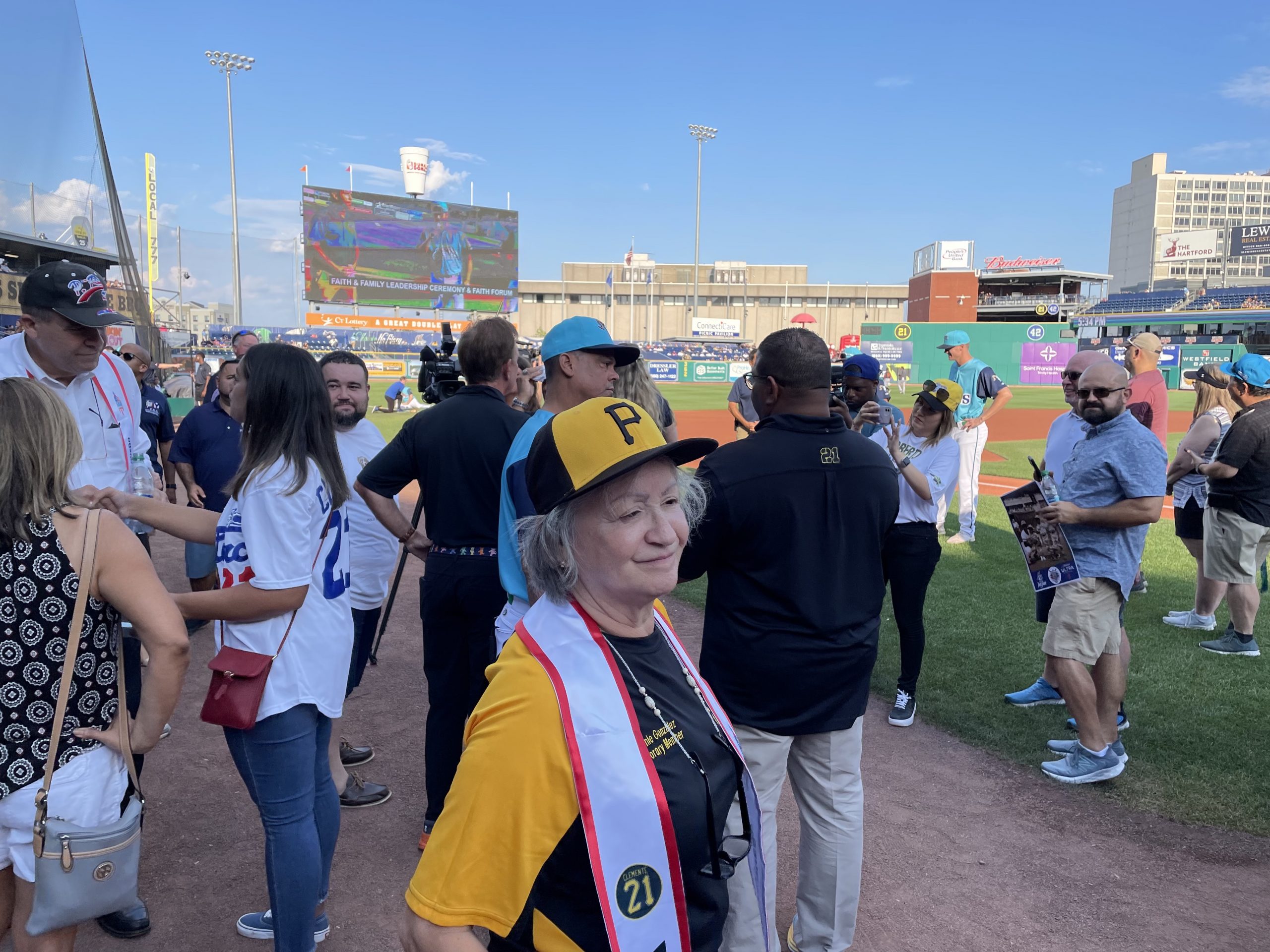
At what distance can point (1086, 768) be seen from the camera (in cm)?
454

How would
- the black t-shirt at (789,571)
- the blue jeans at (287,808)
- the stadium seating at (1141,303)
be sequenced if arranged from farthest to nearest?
the stadium seating at (1141,303)
the black t-shirt at (789,571)
the blue jeans at (287,808)

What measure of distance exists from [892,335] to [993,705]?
53.7 m

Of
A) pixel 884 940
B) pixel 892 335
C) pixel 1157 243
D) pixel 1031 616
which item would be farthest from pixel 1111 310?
pixel 884 940

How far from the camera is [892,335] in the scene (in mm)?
55906

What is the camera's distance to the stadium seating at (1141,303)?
223 ft

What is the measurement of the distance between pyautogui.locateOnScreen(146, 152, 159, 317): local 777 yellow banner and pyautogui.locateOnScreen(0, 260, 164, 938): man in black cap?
29566mm

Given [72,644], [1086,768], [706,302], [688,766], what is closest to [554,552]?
[688,766]

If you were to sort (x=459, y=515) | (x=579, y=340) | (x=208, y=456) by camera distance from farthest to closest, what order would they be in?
(x=208, y=456) → (x=459, y=515) → (x=579, y=340)

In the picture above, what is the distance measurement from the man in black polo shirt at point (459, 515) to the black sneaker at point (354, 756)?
3.24ft

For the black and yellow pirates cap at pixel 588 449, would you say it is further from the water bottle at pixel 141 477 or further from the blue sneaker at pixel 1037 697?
the blue sneaker at pixel 1037 697

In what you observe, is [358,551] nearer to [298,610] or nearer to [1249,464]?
[298,610]

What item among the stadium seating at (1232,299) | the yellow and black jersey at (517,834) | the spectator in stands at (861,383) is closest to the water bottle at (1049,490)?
the spectator in stands at (861,383)

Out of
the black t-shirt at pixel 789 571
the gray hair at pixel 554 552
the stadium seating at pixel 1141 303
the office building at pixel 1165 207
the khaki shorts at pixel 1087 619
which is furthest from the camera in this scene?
the office building at pixel 1165 207

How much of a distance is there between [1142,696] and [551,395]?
4.75m
